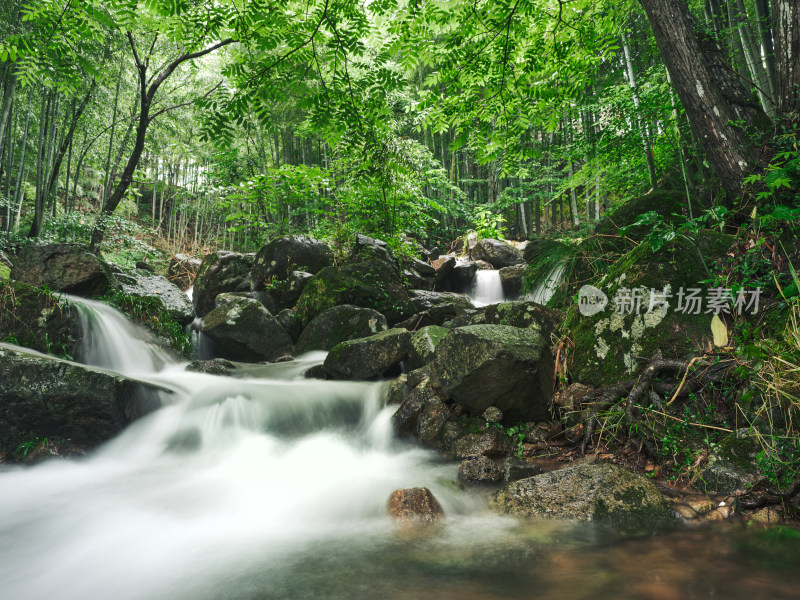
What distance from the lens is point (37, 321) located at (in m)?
4.77

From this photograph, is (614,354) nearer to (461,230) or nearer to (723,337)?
(723,337)

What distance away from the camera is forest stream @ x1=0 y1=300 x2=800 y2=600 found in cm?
178

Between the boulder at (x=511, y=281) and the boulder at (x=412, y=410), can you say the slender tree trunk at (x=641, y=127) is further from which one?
the boulder at (x=412, y=410)

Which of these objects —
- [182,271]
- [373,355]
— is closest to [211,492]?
[373,355]

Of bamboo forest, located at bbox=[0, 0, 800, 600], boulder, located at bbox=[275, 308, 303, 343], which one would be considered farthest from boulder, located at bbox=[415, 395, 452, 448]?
boulder, located at bbox=[275, 308, 303, 343]

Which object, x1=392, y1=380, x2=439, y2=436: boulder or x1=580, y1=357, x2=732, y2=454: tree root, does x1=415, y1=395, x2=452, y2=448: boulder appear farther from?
x1=580, y1=357, x2=732, y2=454: tree root

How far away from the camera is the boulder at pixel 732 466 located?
7.59ft

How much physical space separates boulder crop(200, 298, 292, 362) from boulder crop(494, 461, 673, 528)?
17.2ft

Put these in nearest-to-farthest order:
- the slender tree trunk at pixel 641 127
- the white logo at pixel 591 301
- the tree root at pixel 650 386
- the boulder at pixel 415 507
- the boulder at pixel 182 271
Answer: the boulder at pixel 415 507 → the tree root at pixel 650 386 → the white logo at pixel 591 301 → the slender tree trunk at pixel 641 127 → the boulder at pixel 182 271

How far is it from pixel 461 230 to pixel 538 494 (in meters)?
15.7

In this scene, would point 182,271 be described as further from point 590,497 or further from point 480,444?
point 590,497

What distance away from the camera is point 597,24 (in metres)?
4.76

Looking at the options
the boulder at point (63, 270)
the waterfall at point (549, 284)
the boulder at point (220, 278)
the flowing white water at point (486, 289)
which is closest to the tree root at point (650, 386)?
the waterfall at point (549, 284)

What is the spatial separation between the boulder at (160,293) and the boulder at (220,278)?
1188 millimetres
